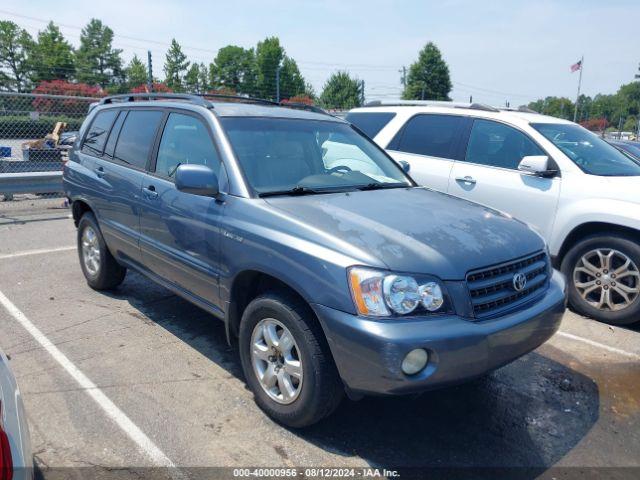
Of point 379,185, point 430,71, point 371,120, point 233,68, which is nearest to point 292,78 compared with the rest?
point 233,68

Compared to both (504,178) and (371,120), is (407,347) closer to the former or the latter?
(504,178)

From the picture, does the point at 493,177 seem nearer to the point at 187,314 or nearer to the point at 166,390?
the point at 187,314

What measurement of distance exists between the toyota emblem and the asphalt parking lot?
2.98 feet

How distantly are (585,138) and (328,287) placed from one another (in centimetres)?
456

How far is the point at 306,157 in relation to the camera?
3908mm

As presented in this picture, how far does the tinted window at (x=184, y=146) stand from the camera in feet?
12.2

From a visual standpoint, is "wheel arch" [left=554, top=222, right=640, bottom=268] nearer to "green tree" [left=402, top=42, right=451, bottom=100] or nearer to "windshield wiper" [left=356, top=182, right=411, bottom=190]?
"windshield wiper" [left=356, top=182, right=411, bottom=190]

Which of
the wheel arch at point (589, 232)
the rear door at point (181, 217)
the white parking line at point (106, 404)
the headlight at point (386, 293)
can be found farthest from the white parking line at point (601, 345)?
the white parking line at point (106, 404)

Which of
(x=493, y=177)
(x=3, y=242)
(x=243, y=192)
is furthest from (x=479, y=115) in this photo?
(x=3, y=242)

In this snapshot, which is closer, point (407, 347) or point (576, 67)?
point (407, 347)

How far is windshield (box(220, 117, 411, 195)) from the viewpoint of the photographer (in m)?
3.54

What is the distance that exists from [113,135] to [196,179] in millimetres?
2117

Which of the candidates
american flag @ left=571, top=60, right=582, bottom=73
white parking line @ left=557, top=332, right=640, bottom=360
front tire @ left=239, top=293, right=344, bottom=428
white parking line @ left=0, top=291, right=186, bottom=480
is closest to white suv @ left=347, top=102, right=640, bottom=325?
white parking line @ left=557, top=332, right=640, bottom=360

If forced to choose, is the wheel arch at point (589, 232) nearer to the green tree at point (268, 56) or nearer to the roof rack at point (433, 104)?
the roof rack at point (433, 104)
